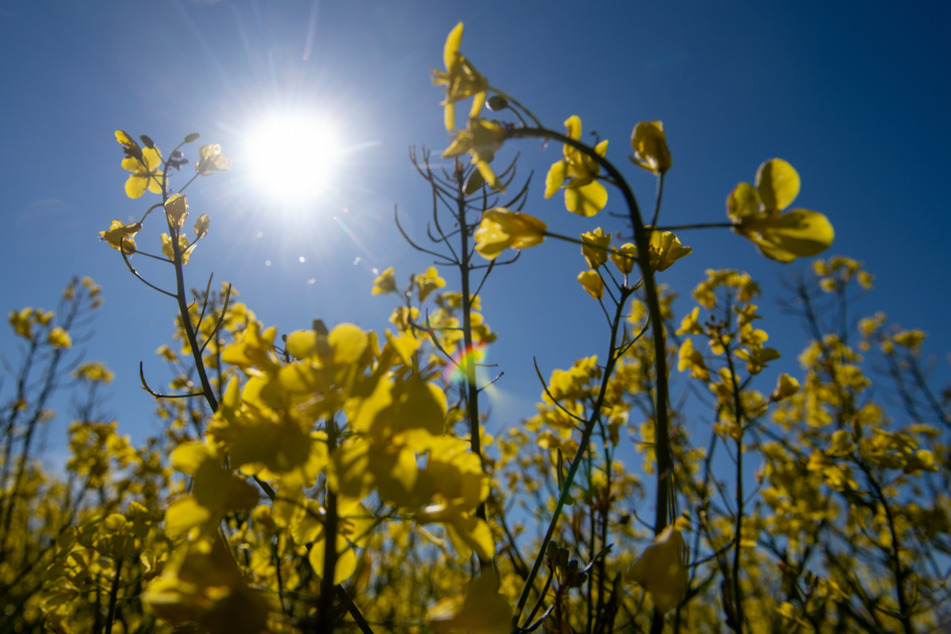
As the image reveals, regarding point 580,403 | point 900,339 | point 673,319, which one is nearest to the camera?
point 580,403

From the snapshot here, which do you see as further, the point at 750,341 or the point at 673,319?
the point at 673,319

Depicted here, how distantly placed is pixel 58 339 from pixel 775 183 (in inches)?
324

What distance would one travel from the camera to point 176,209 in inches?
66.3

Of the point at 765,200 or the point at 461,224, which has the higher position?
the point at 461,224

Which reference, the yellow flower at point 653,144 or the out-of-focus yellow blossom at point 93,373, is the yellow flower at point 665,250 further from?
the out-of-focus yellow blossom at point 93,373

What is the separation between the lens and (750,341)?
2.52 metres

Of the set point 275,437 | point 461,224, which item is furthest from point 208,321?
point 275,437

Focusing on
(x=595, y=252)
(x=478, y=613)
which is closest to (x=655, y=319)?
(x=478, y=613)

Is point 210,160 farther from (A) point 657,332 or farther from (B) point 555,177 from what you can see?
(A) point 657,332

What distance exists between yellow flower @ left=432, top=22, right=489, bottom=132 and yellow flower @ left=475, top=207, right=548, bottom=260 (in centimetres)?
21

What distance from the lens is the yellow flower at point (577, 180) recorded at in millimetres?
1056

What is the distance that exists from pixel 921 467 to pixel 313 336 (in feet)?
11.5

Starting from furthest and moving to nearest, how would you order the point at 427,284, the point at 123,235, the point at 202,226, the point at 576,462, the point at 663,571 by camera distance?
the point at 427,284 < the point at 202,226 < the point at 123,235 < the point at 576,462 < the point at 663,571

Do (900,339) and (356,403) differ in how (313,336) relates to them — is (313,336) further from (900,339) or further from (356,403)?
(900,339)
